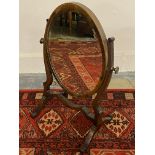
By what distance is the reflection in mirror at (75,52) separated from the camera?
1533mm

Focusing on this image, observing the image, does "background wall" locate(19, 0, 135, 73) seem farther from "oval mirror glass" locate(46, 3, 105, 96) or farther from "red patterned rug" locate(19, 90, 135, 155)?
"oval mirror glass" locate(46, 3, 105, 96)

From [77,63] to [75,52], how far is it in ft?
0.22

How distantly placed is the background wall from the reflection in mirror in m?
0.74

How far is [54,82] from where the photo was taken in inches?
95.8

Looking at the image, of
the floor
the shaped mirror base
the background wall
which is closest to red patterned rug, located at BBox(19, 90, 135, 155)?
the shaped mirror base

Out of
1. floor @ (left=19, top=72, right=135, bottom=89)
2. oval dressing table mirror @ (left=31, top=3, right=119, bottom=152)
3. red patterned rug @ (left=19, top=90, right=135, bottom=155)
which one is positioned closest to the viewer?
oval dressing table mirror @ (left=31, top=3, right=119, bottom=152)

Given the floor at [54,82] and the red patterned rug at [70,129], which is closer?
the red patterned rug at [70,129]

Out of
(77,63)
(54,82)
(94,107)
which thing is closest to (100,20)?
(54,82)

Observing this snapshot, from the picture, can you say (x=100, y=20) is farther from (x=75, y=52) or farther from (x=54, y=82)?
(x=75, y=52)

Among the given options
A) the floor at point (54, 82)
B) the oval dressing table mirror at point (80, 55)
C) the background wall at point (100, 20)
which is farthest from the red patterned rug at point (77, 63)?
the background wall at point (100, 20)

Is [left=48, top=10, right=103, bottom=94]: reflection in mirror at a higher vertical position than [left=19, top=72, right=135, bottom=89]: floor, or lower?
higher

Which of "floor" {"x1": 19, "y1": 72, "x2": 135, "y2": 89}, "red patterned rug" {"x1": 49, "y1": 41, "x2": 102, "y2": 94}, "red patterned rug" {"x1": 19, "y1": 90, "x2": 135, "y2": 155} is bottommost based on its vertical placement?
"red patterned rug" {"x1": 19, "y1": 90, "x2": 135, "y2": 155}

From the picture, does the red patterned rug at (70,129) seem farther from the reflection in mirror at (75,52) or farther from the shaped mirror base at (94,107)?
the reflection in mirror at (75,52)

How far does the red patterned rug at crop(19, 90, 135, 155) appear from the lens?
5.33 feet
